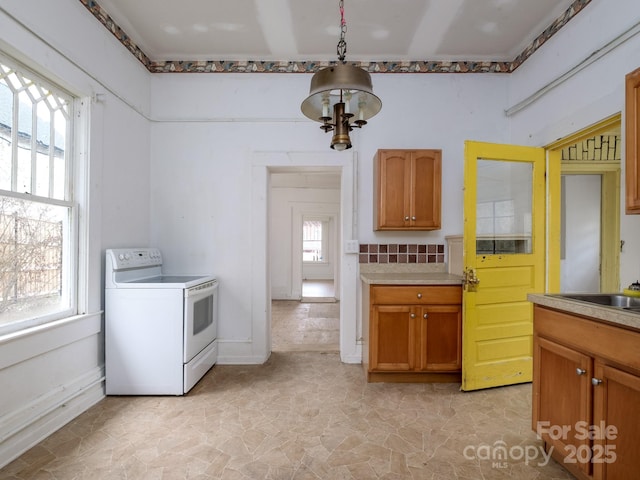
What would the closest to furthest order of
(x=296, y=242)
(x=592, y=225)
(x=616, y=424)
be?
1. (x=616, y=424)
2. (x=592, y=225)
3. (x=296, y=242)

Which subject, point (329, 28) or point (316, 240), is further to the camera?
point (316, 240)

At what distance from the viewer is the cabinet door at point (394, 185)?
2973mm

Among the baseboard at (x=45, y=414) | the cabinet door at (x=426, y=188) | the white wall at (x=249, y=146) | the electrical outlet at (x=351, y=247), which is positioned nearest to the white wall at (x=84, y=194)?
the baseboard at (x=45, y=414)

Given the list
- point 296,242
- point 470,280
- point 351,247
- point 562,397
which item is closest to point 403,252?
point 351,247

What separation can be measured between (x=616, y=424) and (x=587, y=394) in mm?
144

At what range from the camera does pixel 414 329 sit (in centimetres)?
275

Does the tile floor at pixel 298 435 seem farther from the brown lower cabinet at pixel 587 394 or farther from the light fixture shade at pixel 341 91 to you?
the light fixture shade at pixel 341 91

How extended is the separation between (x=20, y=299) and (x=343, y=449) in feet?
7.07

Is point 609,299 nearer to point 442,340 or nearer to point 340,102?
point 442,340

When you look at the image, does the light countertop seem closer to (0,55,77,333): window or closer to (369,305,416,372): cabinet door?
(369,305,416,372): cabinet door

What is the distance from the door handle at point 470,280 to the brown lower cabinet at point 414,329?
13 cm

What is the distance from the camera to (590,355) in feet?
4.92

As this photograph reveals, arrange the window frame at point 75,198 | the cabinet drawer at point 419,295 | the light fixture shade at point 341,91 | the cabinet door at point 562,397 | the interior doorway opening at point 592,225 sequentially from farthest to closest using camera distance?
the interior doorway opening at point 592,225 < the cabinet drawer at point 419,295 < the window frame at point 75,198 < the cabinet door at point 562,397 < the light fixture shade at point 341,91

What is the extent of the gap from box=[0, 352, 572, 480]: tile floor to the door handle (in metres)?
0.85
